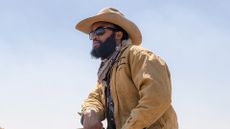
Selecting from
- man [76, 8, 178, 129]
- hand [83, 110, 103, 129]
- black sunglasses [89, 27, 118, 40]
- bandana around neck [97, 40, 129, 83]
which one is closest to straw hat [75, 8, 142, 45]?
man [76, 8, 178, 129]

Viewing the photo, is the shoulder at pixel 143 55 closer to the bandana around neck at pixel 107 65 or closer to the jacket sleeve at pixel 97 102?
the bandana around neck at pixel 107 65

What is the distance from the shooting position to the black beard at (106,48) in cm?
630

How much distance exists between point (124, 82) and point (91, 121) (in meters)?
0.66

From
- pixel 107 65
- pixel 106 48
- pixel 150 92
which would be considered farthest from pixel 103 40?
pixel 150 92

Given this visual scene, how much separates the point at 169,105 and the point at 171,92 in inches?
5.3

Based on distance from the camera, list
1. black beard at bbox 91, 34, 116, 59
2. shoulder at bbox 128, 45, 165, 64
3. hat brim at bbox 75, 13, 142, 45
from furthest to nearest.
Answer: hat brim at bbox 75, 13, 142, 45 → black beard at bbox 91, 34, 116, 59 → shoulder at bbox 128, 45, 165, 64

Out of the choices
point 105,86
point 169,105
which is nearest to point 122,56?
point 105,86

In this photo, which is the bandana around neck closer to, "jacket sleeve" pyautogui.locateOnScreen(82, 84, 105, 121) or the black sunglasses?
"jacket sleeve" pyautogui.locateOnScreen(82, 84, 105, 121)

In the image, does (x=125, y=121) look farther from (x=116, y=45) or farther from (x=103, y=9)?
(x=103, y=9)

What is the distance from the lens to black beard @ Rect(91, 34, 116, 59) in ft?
20.7

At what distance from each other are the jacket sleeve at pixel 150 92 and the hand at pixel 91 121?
565 mm

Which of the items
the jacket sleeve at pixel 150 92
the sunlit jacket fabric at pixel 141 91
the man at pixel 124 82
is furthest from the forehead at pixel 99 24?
the jacket sleeve at pixel 150 92

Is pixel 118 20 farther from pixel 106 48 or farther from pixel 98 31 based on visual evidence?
pixel 106 48

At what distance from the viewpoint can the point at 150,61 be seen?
18.1 ft
